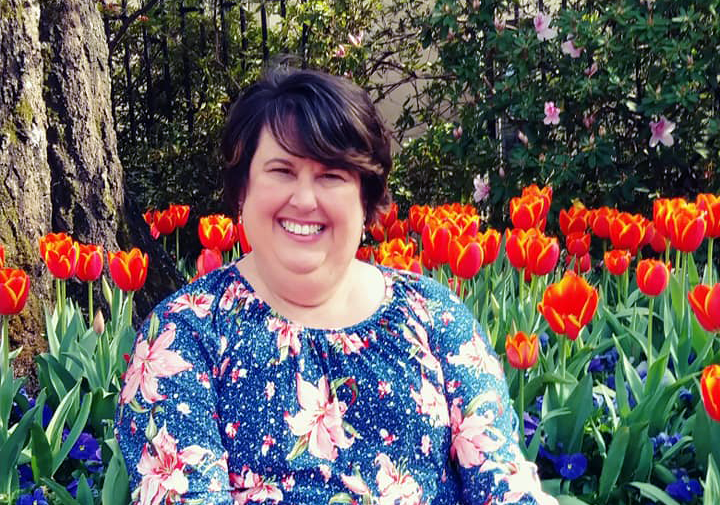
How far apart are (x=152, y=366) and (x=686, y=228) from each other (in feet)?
5.62

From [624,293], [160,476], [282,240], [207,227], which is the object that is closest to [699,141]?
[624,293]

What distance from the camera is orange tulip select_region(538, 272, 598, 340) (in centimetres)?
219

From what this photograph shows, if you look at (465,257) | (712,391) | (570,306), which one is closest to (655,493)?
(712,391)

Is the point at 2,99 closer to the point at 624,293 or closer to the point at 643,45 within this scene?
the point at 624,293

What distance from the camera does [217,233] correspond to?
3.17 metres

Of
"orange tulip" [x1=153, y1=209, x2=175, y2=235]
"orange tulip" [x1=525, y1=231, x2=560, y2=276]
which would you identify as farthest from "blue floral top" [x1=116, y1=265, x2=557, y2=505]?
"orange tulip" [x1=153, y1=209, x2=175, y2=235]

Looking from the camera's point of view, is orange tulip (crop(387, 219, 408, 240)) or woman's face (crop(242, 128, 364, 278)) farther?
orange tulip (crop(387, 219, 408, 240))

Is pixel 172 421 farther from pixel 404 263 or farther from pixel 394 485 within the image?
pixel 404 263

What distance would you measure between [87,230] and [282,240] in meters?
1.79

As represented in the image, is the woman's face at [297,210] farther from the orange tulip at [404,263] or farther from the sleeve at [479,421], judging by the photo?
the orange tulip at [404,263]

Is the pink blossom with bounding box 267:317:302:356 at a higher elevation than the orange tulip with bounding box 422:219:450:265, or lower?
higher

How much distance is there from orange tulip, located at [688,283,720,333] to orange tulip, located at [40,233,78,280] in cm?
163

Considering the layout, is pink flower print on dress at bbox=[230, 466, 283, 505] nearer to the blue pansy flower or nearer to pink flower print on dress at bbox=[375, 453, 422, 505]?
pink flower print on dress at bbox=[375, 453, 422, 505]

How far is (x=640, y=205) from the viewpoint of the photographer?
4.75 metres
